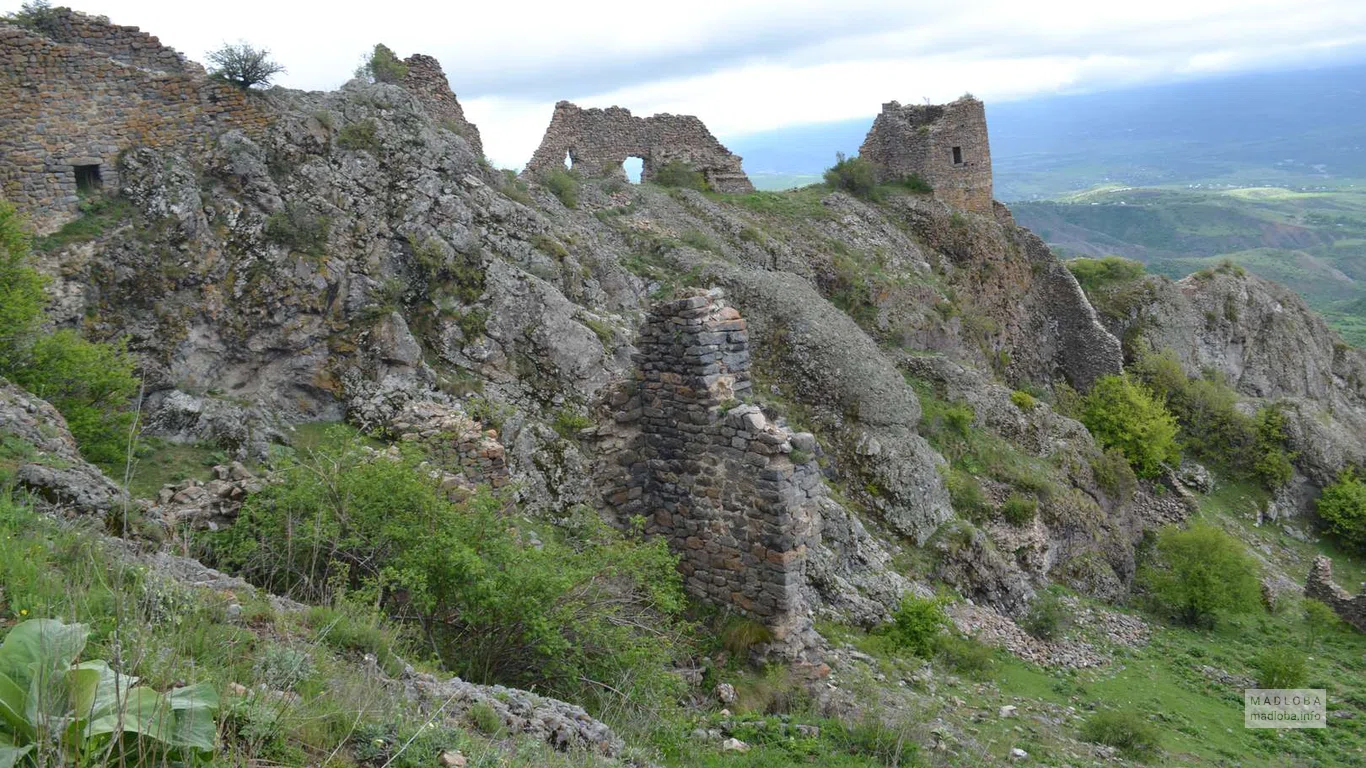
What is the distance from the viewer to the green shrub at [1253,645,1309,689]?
1421cm

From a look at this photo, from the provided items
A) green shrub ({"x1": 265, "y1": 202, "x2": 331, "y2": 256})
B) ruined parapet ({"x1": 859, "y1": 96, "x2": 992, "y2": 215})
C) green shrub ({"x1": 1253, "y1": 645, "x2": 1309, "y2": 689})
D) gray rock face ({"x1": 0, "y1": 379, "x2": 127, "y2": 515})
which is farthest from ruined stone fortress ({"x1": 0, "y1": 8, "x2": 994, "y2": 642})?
ruined parapet ({"x1": 859, "y1": 96, "x2": 992, "y2": 215})

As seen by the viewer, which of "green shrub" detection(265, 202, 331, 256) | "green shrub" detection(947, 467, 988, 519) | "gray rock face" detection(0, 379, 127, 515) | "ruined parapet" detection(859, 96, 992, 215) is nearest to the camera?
"gray rock face" detection(0, 379, 127, 515)

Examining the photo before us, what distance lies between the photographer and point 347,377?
447 inches

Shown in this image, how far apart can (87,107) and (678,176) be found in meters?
16.3

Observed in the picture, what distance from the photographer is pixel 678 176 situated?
83.4ft

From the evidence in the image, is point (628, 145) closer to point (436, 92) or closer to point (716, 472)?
point (436, 92)

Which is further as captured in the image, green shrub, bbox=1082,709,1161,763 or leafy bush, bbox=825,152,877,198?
leafy bush, bbox=825,152,877,198

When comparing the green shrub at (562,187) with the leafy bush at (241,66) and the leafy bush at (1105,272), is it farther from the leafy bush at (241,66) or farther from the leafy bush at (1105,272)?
the leafy bush at (1105,272)

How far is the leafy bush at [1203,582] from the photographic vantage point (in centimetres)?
1764

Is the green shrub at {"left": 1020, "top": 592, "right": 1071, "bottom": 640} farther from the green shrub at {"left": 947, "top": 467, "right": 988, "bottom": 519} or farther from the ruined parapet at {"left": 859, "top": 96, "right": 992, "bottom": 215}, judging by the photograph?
the ruined parapet at {"left": 859, "top": 96, "right": 992, "bottom": 215}

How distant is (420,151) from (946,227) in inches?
698

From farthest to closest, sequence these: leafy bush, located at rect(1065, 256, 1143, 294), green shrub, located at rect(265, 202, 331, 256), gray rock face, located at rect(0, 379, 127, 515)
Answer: leafy bush, located at rect(1065, 256, 1143, 294) < green shrub, located at rect(265, 202, 331, 256) < gray rock face, located at rect(0, 379, 127, 515)

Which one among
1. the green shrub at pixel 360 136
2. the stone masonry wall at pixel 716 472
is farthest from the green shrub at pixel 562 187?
the stone masonry wall at pixel 716 472

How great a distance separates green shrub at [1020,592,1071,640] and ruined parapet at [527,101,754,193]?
1581cm
